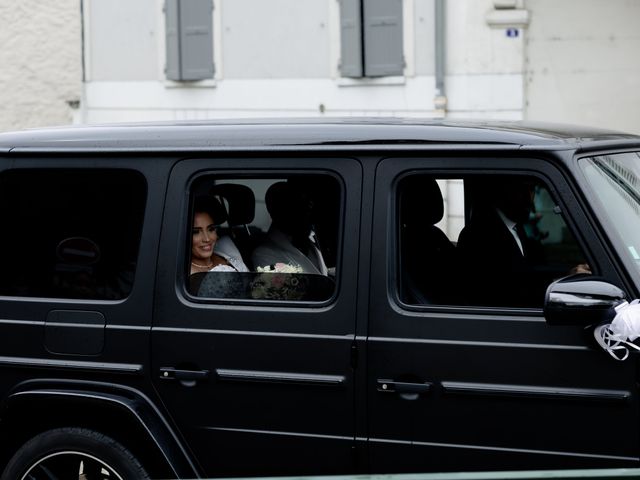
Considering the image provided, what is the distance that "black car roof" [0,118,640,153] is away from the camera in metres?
4.51

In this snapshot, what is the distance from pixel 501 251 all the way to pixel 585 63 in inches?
501

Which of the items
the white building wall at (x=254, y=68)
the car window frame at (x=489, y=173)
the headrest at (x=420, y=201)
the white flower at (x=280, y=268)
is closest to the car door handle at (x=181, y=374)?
the white flower at (x=280, y=268)

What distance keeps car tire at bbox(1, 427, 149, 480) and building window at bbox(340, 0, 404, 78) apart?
13132mm

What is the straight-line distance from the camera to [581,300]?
4.05 meters

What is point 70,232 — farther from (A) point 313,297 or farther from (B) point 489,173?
(B) point 489,173

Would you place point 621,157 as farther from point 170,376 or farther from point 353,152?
point 170,376

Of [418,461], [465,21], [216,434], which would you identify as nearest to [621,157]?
[418,461]

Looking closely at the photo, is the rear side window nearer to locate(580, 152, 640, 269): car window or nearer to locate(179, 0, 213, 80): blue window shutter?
locate(580, 152, 640, 269): car window

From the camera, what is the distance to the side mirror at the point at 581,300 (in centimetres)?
405

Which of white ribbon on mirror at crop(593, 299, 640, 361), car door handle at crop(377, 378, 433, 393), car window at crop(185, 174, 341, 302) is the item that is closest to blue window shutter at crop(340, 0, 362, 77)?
car window at crop(185, 174, 341, 302)

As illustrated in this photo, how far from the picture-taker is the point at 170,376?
473cm

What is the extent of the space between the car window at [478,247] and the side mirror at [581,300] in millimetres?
309

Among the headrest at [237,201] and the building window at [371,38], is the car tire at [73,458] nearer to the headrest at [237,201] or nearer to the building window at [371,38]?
the headrest at [237,201]

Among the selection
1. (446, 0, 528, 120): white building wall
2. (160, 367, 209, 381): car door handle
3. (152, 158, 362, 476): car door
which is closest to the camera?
(152, 158, 362, 476): car door
